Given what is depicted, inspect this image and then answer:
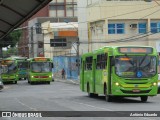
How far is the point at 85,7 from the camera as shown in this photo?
7806cm

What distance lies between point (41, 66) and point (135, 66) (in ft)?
107

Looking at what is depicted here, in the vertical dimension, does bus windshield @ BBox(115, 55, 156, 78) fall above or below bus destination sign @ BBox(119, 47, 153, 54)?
below

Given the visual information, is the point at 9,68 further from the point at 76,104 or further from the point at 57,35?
the point at 57,35

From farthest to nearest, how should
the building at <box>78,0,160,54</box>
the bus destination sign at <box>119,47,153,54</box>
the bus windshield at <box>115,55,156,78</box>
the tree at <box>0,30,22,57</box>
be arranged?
1. the tree at <box>0,30,22,57</box>
2. the building at <box>78,0,160,54</box>
3. the bus destination sign at <box>119,47,153,54</box>
4. the bus windshield at <box>115,55,156,78</box>

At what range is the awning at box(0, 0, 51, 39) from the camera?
14.1 meters

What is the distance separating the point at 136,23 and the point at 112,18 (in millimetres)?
3230

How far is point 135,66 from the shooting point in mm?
26141

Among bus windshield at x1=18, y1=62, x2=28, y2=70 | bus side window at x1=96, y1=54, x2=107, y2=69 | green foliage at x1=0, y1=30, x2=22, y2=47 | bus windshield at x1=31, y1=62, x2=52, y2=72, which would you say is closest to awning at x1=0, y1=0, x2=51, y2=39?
bus side window at x1=96, y1=54, x2=107, y2=69

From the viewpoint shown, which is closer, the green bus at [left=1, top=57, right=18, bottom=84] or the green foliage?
the green bus at [left=1, top=57, right=18, bottom=84]

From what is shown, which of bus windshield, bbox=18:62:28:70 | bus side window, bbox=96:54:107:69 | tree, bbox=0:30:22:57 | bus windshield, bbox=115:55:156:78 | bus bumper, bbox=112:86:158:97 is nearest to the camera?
bus bumper, bbox=112:86:158:97

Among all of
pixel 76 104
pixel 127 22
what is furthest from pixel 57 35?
pixel 76 104

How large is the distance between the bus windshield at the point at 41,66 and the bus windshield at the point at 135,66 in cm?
3220

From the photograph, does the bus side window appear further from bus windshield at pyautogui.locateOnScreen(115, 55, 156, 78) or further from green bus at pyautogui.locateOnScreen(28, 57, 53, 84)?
green bus at pyautogui.locateOnScreen(28, 57, 53, 84)

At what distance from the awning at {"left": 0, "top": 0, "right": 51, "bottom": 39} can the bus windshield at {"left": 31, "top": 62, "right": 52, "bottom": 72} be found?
130ft
